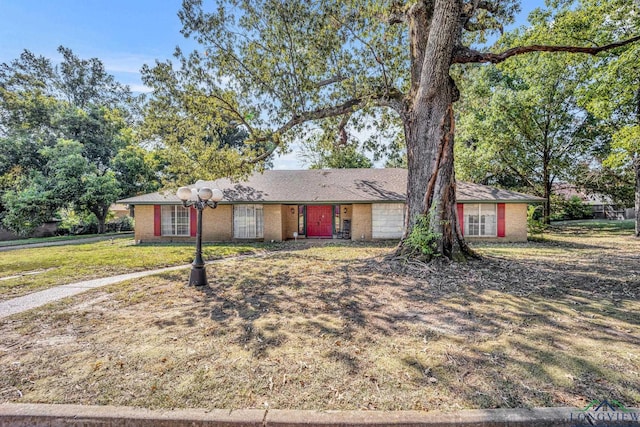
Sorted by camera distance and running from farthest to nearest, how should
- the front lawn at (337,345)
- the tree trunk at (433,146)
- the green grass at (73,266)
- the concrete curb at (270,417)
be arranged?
the tree trunk at (433,146) < the green grass at (73,266) < the front lawn at (337,345) < the concrete curb at (270,417)

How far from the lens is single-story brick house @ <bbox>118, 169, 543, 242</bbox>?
48.2 feet

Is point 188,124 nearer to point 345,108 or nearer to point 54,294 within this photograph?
point 345,108

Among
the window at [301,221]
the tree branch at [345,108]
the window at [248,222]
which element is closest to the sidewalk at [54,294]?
the tree branch at [345,108]

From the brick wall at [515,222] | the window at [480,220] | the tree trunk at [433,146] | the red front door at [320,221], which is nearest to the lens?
the tree trunk at [433,146]

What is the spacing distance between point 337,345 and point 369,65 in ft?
31.3

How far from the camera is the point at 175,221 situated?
51.6 ft

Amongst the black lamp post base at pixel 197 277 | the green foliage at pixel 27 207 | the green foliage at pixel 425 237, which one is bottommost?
the black lamp post base at pixel 197 277

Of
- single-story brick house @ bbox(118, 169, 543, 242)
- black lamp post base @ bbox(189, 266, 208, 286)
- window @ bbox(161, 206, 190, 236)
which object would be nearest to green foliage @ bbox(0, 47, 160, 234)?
window @ bbox(161, 206, 190, 236)

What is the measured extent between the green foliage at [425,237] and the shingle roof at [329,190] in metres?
6.59

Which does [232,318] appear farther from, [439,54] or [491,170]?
[491,170]

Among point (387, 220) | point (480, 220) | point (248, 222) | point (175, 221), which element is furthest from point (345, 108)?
point (175, 221)

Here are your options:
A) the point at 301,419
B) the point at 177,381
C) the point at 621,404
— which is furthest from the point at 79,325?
the point at 621,404

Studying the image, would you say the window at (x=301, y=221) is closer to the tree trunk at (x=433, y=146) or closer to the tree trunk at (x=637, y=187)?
the tree trunk at (x=433, y=146)

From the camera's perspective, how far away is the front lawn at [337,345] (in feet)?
8.59
